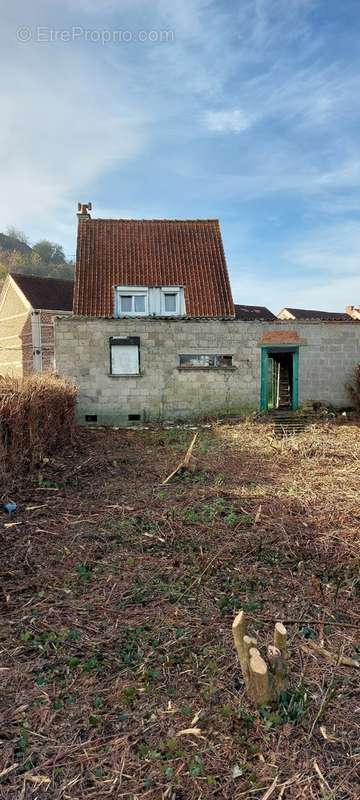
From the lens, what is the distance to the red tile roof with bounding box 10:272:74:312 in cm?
2895

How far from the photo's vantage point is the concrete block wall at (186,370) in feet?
45.8

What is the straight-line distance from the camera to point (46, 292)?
30281mm

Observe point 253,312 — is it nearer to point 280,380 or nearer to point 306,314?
point 306,314

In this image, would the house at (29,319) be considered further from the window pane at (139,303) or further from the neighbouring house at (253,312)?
the neighbouring house at (253,312)

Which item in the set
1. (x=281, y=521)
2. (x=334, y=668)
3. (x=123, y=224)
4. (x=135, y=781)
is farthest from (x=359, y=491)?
(x=123, y=224)

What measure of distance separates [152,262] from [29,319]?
12560mm

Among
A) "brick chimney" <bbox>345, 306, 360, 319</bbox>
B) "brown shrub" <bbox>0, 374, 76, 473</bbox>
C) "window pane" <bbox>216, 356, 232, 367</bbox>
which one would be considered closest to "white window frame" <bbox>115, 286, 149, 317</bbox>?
"window pane" <bbox>216, 356, 232, 367</bbox>

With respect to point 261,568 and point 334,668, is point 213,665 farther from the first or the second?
point 261,568

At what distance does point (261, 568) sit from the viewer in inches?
175

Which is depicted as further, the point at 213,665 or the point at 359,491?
the point at 359,491

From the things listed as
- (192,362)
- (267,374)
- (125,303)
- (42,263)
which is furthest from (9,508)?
(42,263)

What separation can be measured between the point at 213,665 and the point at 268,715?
1.69ft

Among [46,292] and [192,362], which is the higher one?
[46,292]

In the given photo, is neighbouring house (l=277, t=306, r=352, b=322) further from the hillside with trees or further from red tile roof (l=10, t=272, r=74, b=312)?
the hillside with trees
